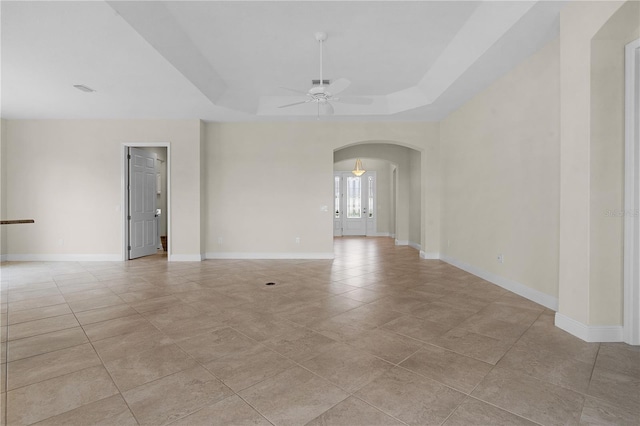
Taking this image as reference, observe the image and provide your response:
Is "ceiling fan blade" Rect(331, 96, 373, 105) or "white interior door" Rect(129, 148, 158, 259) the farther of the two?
"white interior door" Rect(129, 148, 158, 259)


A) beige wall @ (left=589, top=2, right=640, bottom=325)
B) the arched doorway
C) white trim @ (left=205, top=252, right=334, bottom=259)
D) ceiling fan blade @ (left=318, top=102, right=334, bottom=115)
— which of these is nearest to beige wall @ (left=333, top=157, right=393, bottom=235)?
the arched doorway

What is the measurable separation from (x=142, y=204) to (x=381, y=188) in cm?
863

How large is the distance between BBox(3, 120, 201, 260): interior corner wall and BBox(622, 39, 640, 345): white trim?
666cm

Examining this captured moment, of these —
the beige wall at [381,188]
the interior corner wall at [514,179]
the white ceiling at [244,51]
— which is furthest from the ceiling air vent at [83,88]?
the beige wall at [381,188]

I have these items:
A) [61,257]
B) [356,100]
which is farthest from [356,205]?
[61,257]

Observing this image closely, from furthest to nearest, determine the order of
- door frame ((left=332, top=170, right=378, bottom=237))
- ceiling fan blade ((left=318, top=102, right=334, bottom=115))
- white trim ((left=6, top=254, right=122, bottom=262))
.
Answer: door frame ((left=332, top=170, right=378, bottom=237)) → white trim ((left=6, top=254, right=122, bottom=262)) → ceiling fan blade ((left=318, top=102, right=334, bottom=115))

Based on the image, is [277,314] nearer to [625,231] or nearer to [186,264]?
[625,231]

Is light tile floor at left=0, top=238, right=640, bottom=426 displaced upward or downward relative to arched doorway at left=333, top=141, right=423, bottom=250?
downward

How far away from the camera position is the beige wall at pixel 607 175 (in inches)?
106

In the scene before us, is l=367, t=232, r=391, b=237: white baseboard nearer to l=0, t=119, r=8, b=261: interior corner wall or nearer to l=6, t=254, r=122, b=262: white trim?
l=6, t=254, r=122, b=262: white trim

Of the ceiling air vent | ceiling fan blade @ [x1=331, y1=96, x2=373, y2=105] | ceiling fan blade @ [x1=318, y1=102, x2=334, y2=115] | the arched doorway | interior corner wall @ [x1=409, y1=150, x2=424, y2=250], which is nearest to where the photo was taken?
ceiling fan blade @ [x1=318, y1=102, x2=334, y2=115]

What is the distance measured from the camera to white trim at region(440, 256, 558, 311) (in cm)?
365

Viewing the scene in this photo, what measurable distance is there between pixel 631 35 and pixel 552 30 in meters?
0.87

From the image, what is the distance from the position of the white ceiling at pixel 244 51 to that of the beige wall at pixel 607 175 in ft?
2.35
